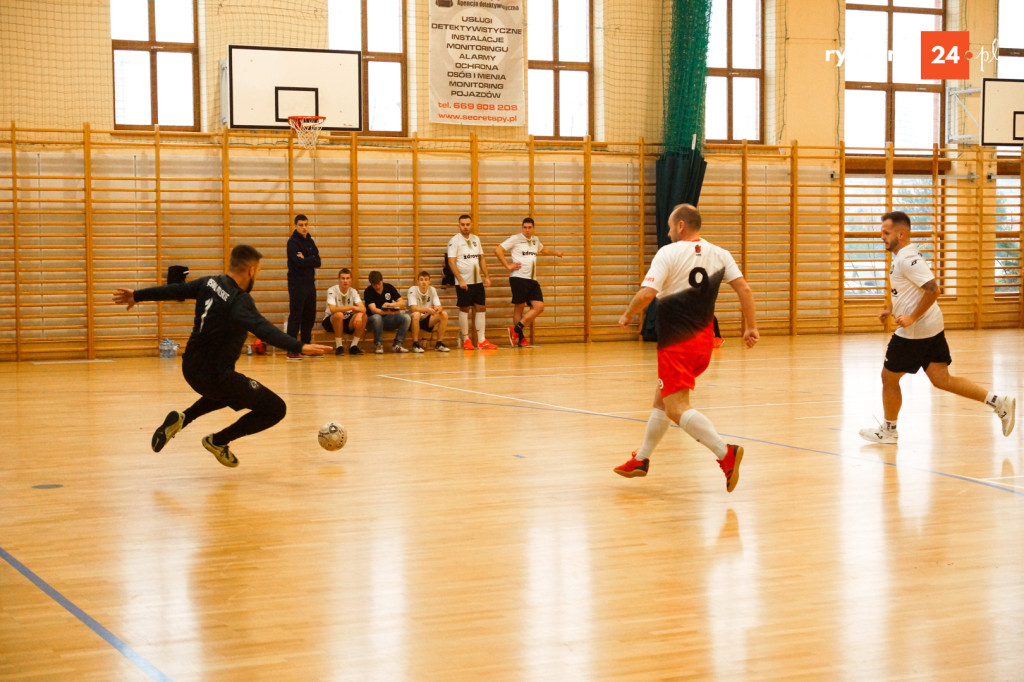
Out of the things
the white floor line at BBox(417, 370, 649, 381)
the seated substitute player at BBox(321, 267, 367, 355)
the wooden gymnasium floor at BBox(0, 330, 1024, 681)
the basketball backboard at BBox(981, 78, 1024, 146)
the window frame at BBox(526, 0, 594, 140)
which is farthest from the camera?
the basketball backboard at BBox(981, 78, 1024, 146)

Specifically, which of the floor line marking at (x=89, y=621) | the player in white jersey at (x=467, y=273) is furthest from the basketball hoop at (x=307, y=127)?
the floor line marking at (x=89, y=621)

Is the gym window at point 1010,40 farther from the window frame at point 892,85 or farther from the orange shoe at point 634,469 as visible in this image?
the orange shoe at point 634,469

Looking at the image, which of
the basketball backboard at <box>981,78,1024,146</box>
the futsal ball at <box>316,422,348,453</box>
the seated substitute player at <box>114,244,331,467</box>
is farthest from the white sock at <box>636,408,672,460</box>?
the basketball backboard at <box>981,78,1024,146</box>

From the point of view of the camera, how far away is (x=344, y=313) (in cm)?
1461

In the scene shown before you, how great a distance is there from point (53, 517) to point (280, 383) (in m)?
6.01

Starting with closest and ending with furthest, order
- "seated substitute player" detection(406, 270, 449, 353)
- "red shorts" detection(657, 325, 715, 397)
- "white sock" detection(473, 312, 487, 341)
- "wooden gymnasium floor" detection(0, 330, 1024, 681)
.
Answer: "wooden gymnasium floor" detection(0, 330, 1024, 681)
"red shorts" detection(657, 325, 715, 397)
"seated substitute player" detection(406, 270, 449, 353)
"white sock" detection(473, 312, 487, 341)

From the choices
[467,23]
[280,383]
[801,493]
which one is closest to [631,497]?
[801,493]

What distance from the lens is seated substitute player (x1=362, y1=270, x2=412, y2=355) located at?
48.2 feet

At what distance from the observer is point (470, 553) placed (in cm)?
439

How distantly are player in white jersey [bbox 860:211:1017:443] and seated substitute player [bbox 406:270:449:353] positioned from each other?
27.4 ft

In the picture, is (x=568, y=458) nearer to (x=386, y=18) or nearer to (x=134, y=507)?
(x=134, y=507)

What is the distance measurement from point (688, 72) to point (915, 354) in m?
9.86

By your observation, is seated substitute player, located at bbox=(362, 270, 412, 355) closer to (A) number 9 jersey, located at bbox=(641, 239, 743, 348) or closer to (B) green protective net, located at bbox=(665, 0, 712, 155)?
(B) green protective net, located at bbox=(665, 0, 712, 155)

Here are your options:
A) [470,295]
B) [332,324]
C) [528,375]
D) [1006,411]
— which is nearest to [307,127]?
[332,324]
